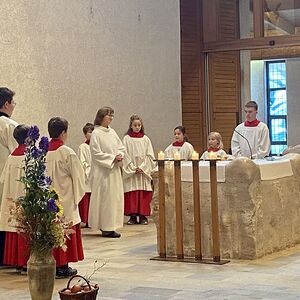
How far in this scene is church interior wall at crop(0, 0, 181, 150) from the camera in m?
9.90

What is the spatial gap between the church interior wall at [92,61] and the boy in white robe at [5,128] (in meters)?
2.11

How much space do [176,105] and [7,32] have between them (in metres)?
4.26

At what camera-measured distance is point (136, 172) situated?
1088 cm

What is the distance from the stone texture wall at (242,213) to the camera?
23.7ft

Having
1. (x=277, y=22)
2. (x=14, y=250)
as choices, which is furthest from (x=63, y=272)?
(x=277, y=22)

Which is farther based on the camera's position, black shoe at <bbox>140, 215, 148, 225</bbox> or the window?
the window

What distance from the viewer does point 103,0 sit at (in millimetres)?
11414

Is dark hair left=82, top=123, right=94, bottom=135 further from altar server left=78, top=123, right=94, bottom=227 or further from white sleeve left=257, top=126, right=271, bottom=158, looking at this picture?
white sleeve left=257, top=126, right=271, bottom=158

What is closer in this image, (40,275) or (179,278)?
(40,275)

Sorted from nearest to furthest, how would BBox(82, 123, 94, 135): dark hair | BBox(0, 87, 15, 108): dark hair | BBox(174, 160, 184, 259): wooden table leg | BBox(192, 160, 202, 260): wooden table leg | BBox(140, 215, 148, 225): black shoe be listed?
1. BBox(192, 160, 202, 260): wooden table leg
2. BBox(174, 160, 184, 259): wooden table leg
3. BBox(0, 87, 15, 108): dark hair
4. BBox(82, 123, 94, 135): dark hair
5. BBox(140, 215, 148, 225): black shoe

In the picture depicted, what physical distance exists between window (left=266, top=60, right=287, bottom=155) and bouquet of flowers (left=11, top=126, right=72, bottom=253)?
1468 centimetres

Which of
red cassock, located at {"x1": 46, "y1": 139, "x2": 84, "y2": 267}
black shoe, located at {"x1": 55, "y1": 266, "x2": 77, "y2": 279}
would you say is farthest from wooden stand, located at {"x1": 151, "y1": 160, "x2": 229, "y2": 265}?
black shoe, located at {"x1": 55, "y1": 266, "x2": 77, "y2": 279}

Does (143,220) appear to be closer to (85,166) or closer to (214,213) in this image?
(85,166)

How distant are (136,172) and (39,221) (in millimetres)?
6173
